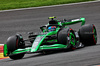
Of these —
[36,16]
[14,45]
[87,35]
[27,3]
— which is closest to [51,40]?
[14,45]

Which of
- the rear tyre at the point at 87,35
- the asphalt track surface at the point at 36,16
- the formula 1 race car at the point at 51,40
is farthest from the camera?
the asphalt track surface at the point at 36,16

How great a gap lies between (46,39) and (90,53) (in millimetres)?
1630

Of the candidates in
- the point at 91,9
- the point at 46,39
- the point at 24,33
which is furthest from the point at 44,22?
the point at 46,39

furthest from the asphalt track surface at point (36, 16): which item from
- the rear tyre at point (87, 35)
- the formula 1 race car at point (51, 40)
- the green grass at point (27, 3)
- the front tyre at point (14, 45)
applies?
the front tyre at point (14, 45)

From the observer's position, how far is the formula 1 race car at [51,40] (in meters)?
9.64

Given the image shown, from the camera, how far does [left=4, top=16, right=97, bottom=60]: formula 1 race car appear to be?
31.6 ft

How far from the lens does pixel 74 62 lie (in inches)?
305

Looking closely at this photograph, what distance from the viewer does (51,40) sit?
10.1 meters

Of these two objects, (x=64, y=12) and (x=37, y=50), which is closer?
(x=37, y=50)

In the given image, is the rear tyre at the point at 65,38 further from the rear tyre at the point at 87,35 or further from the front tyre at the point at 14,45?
the front tyre at the point at 14,45

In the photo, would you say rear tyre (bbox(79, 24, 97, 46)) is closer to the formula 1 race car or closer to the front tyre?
the formula 1 race car

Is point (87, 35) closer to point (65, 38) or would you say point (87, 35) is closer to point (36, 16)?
point (65, 38)

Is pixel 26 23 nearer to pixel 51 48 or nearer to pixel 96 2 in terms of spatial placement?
pixel 96 2

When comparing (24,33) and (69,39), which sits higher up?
(69,39)
